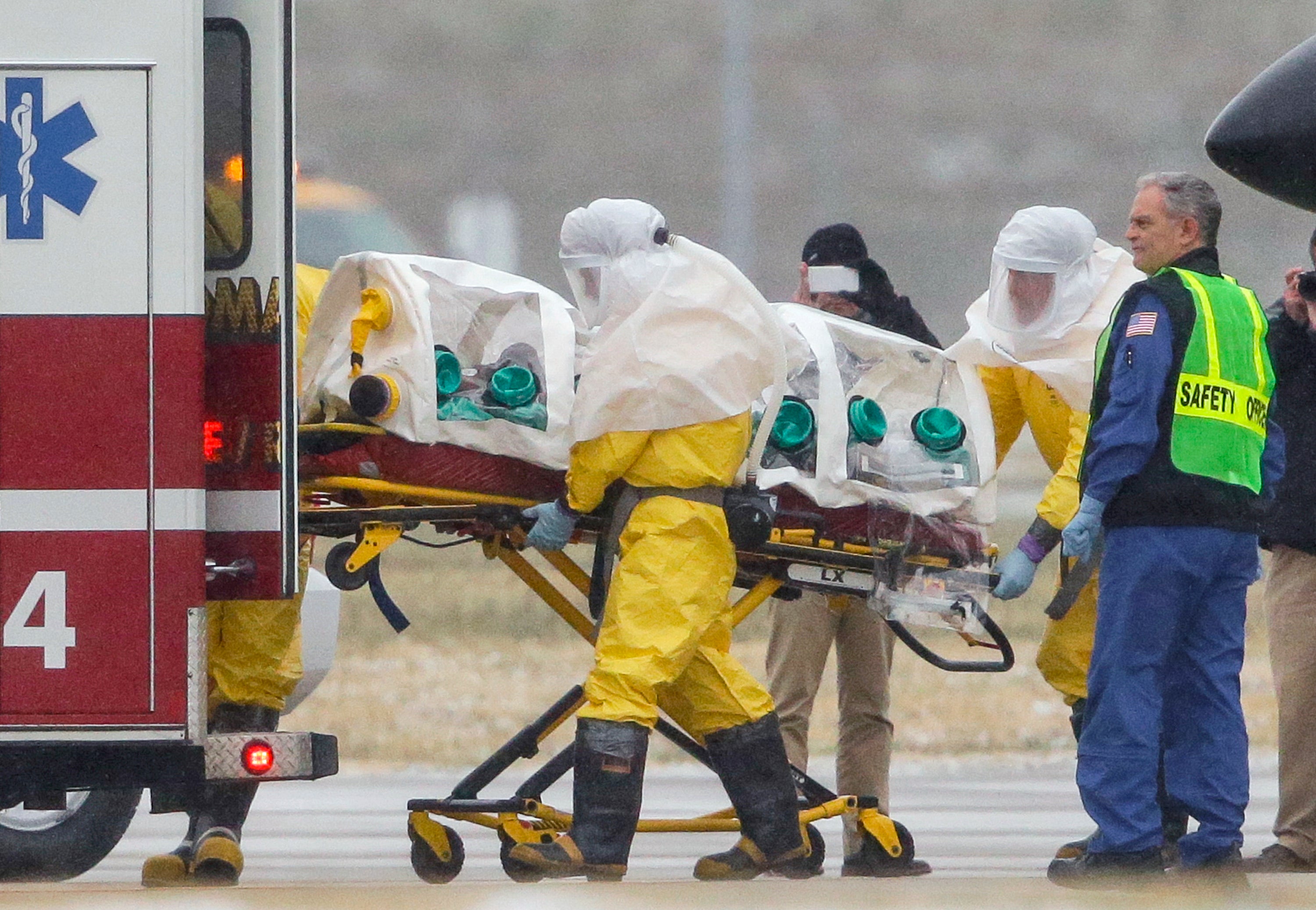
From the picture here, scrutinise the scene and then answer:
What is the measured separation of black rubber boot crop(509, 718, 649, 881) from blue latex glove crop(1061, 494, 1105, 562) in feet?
3.85

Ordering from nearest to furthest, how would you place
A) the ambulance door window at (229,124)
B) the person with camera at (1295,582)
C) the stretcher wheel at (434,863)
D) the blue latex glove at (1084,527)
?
the ambulance door window at (229,124) < the blue latex glove at (1084,527) < the stretcher wheel at (434,863) < the person with camera at (1295,582)

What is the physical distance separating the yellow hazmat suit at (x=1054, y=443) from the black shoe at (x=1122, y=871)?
2.78ft

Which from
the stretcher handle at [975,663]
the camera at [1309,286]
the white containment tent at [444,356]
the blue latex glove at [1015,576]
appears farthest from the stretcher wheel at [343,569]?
the camera at [1309,286]

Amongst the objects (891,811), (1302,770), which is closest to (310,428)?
(1302,770)

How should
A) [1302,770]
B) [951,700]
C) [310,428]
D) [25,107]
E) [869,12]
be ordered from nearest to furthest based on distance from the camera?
[25,107] < [310,428] < [1302,770] < [951,700] < [869,12]

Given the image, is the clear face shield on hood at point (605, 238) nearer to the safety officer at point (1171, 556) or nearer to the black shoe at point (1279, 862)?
the safety officer at point (1171, 556)

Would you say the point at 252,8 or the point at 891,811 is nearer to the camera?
the point at 252,8

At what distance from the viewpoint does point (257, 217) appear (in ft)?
16.5

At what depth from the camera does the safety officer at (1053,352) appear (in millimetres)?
6164

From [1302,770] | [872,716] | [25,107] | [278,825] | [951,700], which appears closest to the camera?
[25,107]

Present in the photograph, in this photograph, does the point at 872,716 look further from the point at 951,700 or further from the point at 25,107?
the point at 951,700

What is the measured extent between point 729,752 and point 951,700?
18.4 ft

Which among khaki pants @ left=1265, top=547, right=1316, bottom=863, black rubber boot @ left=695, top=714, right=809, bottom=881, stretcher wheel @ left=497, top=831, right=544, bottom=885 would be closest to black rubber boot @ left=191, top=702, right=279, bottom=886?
stretcher wheel @ left=497, top=831, right=544, bottom=885

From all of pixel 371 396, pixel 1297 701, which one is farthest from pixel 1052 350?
pixel 371 396
